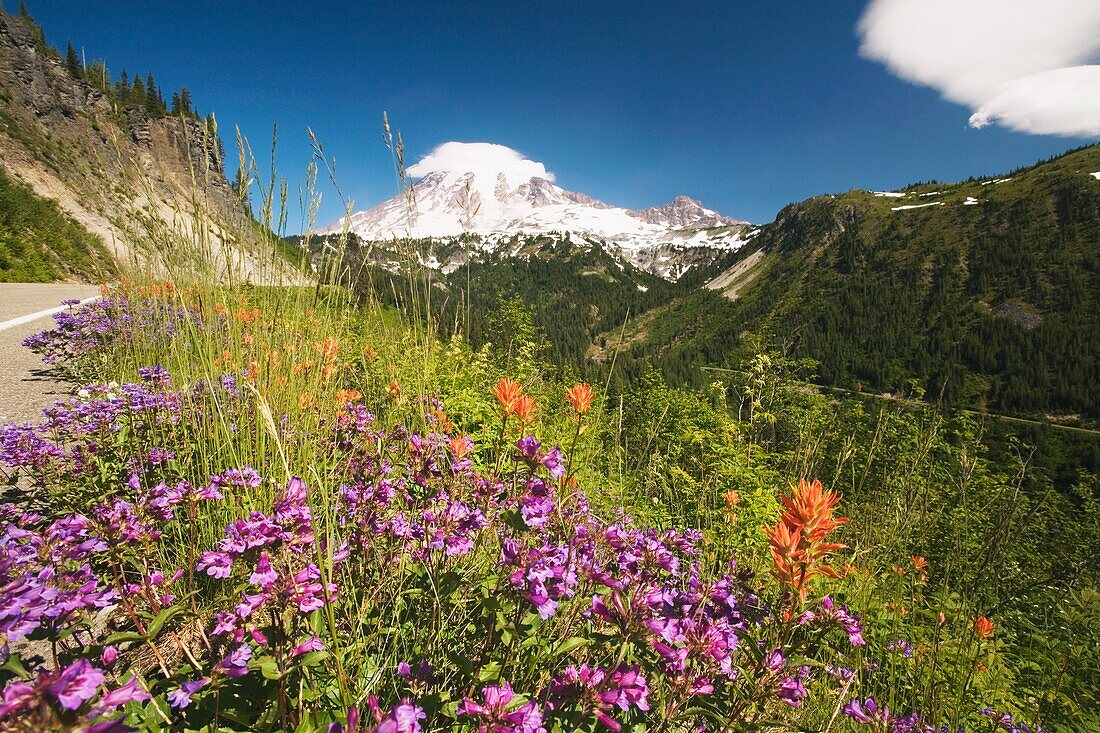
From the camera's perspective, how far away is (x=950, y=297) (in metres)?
110

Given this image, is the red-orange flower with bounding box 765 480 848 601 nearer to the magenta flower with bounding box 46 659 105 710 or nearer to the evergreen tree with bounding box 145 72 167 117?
the magenta flower with bounding box 46 659 105 710

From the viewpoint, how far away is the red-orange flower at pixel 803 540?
1381mm

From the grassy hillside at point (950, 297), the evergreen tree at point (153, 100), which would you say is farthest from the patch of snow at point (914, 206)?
the evergreen tree at point (153, 100)

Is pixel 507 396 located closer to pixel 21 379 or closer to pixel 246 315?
pixel 246 315

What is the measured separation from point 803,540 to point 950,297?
146714 millimetres

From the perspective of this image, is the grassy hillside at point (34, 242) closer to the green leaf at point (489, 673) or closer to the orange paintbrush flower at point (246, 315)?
the orange paintbrush flower at point (246, 315)

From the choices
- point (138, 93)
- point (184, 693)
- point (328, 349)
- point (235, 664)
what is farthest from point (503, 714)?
point (138, 93)

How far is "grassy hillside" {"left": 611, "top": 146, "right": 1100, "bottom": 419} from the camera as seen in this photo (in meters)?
86.2

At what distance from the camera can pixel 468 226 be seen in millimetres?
3268

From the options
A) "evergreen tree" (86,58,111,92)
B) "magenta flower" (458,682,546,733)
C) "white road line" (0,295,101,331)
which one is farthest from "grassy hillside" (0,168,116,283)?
"magenta flower" (458,682,546,733)

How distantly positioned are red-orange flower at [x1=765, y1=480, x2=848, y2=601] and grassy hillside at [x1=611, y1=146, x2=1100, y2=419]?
73.8m

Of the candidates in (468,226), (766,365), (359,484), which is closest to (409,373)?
(468,226)

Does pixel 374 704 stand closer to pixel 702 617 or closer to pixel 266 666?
pixel 266 666

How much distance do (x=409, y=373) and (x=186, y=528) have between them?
2630 millimetres
